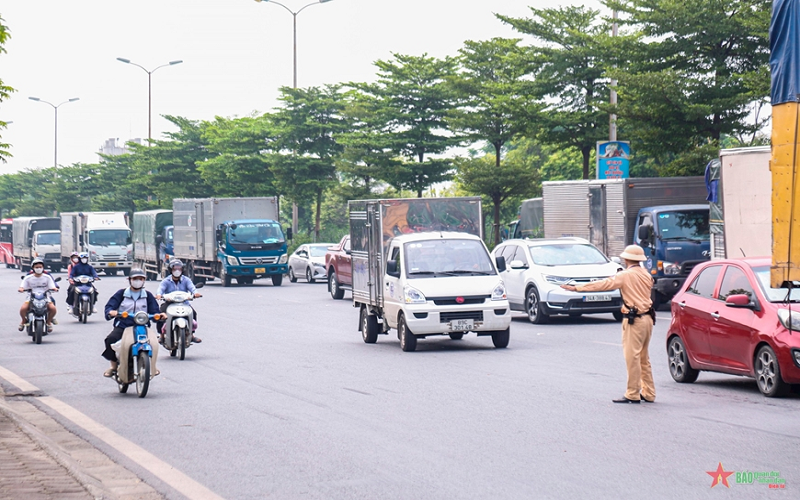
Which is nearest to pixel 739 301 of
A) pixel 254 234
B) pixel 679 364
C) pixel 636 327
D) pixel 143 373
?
pixel 636 327

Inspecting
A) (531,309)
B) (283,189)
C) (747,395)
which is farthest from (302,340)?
(283,189)

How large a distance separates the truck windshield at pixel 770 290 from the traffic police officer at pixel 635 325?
1358 millimetres

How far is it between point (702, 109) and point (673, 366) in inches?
704

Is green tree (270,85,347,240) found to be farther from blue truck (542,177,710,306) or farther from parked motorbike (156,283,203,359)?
parked motorbike (156,283,203,359)

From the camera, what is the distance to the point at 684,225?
84.8 ft

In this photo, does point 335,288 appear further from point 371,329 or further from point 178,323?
point 178,323

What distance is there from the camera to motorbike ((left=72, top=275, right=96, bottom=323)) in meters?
25.6

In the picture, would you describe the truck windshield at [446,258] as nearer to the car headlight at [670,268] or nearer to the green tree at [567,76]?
the car headlight at [670,268]

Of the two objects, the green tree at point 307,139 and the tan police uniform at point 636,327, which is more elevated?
the green tree at point 307,139

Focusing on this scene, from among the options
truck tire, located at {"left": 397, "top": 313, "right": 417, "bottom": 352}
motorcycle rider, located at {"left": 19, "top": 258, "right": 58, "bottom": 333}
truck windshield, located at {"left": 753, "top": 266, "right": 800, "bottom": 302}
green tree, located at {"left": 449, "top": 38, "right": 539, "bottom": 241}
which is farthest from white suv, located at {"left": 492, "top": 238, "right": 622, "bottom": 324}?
green tree, located at {"left": 449, "top": 38, "right": 539, "bottom": 241}

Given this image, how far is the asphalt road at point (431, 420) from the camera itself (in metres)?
7.79

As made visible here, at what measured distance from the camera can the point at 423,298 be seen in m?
17.5

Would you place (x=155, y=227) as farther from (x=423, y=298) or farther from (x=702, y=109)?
(x=423, y=298)

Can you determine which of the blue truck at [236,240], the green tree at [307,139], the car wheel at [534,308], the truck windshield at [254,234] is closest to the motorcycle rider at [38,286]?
the car wheel at [534,308]
